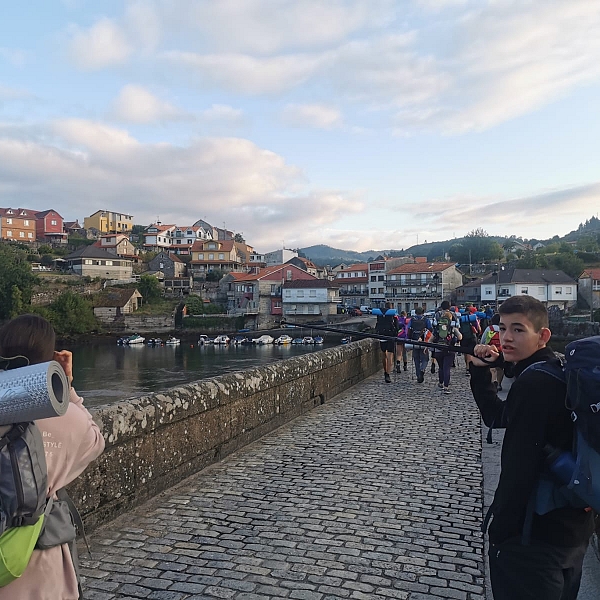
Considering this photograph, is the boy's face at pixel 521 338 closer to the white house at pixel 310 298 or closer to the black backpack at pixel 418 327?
the black backpack at pixel 418 327

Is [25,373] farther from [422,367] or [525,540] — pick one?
[422,367]

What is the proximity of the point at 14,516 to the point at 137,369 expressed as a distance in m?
46.5

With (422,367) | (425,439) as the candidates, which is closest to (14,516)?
(425,439)

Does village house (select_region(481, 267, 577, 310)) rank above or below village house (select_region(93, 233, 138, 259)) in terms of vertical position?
below

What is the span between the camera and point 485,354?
270 cm

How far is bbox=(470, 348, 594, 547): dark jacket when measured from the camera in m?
2.04

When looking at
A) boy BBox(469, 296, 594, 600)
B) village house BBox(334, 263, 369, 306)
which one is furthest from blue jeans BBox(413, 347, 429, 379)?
village house BBox(334, 263, 369, 306)

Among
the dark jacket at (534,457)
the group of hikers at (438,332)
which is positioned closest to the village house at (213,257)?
the group of hikers at (438,332)

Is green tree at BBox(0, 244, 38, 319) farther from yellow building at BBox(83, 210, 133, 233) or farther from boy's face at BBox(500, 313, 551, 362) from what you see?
boy's face at BBox(500, 313, 551, 362)

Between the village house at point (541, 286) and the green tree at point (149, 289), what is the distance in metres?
50.7

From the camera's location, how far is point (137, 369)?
151ft

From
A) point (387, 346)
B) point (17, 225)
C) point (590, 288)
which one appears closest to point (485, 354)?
point (387, 346)

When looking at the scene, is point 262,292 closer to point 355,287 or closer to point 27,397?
point 355,287

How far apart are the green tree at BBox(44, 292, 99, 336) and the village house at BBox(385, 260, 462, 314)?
1764 inches
